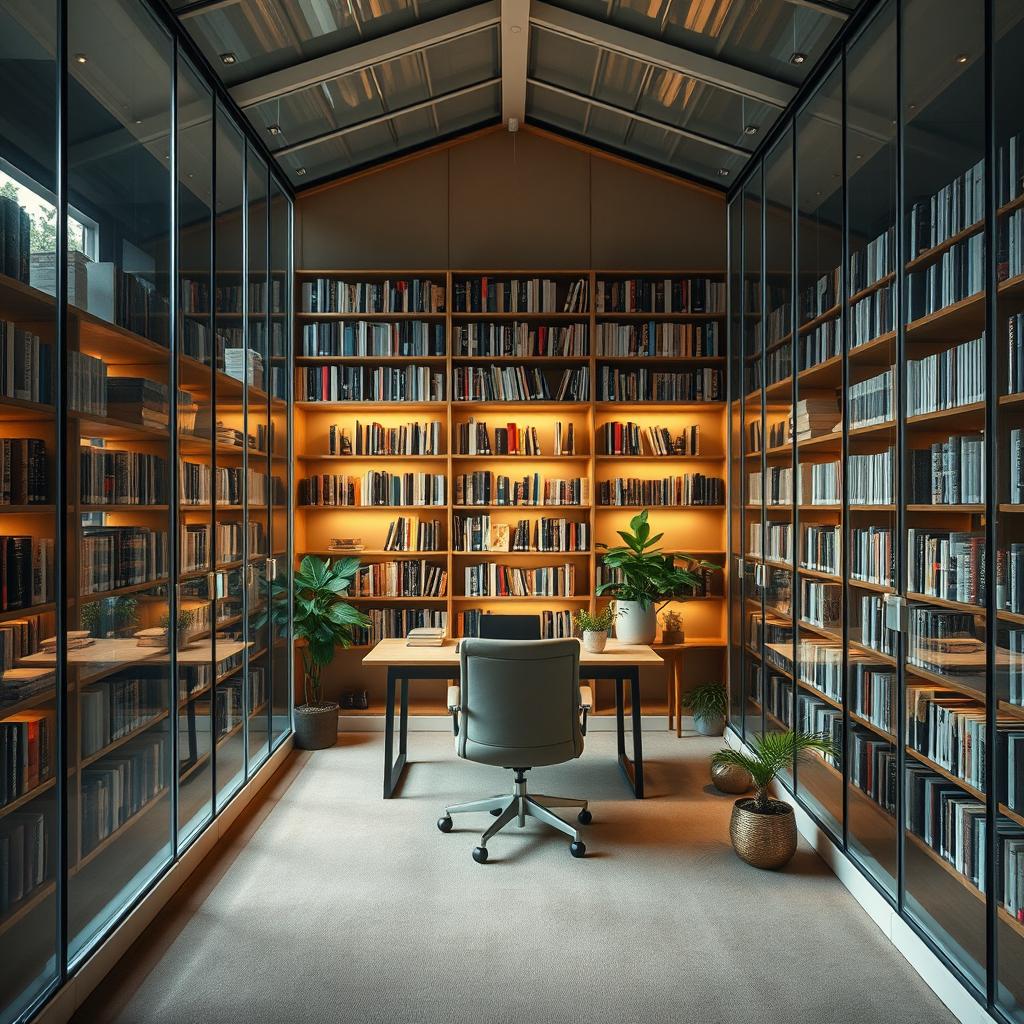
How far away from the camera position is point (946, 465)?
2.64m

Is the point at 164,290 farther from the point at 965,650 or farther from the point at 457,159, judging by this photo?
the point at 457,159

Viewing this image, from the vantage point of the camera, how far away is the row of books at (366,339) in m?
6.00

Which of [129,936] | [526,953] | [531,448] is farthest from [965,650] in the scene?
[531,448]

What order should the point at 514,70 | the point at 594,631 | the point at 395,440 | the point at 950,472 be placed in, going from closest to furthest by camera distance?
the point at 950,472
the point at 594,631
the point at 514,70
the point at 395,440

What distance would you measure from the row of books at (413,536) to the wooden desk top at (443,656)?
3.92 feet

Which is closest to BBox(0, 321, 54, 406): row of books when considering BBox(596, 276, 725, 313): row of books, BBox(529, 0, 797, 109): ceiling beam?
BBox(529, 0, 797, 109): ceiling beam

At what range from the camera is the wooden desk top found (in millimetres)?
4559

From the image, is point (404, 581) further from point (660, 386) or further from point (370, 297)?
point (660, 386)

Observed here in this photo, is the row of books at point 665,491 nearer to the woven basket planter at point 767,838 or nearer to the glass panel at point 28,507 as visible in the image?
the woven basket planter at point 767,838

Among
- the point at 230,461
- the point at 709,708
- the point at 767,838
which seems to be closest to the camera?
the point at 767,838

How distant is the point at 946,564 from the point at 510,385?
150 inches

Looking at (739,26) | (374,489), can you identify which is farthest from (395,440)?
(739,26)

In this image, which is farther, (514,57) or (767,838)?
(514,57)

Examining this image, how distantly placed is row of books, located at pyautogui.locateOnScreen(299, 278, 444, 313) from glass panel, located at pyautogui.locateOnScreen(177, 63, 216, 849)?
1.99 meters
